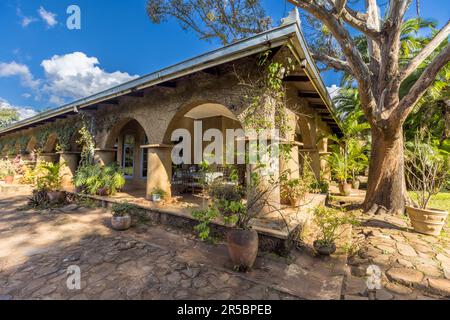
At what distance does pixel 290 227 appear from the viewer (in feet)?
12.5

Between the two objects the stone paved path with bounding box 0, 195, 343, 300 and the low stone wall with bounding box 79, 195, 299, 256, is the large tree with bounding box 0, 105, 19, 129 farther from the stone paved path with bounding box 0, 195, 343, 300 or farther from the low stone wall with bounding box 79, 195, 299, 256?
the low stone wall with bounding box 79, 195, 299, 256

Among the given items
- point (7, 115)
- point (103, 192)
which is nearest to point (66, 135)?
point (103, 192)

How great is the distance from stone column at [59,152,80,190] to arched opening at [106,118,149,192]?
1672mm

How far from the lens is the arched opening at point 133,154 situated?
9.80 meters

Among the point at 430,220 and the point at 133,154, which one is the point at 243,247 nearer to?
the point at 430,220

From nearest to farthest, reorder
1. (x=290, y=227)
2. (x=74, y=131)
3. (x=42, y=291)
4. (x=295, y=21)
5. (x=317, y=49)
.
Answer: (x=42, y=291), (x=295, y=21), (x=290, y=227), (x=74, y=131), (x=317, y=49)

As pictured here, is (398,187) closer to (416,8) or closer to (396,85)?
(396,85)

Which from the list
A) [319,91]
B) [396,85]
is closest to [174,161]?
[319,91]

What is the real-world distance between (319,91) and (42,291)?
620 cm

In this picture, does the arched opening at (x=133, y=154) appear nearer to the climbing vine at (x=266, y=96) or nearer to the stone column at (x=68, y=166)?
the stone column at (x=68, y=166)

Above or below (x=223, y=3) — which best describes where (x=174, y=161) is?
below

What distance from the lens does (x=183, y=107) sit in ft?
17.7

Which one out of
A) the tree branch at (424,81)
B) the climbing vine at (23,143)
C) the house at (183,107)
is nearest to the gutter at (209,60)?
the house at (183,107)

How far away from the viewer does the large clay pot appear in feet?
14.7
